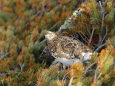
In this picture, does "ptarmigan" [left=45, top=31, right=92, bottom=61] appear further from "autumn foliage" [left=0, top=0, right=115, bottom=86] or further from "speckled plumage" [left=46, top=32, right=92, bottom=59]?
"autumn foliage" [left=0, top=0, right=115, bottom=86]

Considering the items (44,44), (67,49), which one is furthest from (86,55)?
(44,44)

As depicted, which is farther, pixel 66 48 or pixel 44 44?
pixel 44 44

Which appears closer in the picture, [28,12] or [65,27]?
[65,27]

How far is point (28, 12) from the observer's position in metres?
5.71

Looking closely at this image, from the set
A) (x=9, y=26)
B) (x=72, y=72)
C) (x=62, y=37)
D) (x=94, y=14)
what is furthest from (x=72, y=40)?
(x=9, y=26)

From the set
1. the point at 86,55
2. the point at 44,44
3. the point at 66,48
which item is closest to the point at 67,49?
the point at 66,48

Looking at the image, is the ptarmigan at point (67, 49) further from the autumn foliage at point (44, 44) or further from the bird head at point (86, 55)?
the autumn foliage at point (44, 44)

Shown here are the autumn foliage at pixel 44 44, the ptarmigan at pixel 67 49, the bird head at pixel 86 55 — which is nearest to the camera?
the autumn foliage at pixel 44 44

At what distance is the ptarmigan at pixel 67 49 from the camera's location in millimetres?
3457

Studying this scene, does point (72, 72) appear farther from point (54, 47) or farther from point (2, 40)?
point (2, 40)

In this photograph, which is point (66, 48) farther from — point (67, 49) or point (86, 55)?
point (86, 55)

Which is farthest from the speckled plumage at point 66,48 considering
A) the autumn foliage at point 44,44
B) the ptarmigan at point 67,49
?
the autumn foliage at point 44,44

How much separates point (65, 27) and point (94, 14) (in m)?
0.66

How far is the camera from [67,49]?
138 inches
